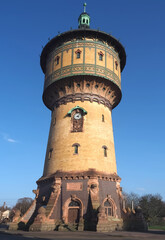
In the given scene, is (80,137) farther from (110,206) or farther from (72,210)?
(110,206)

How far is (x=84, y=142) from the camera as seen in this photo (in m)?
21.4

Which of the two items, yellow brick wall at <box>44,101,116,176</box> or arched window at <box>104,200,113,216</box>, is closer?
arched window at <box>104,200,113,216</box>

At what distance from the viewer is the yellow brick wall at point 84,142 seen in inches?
812

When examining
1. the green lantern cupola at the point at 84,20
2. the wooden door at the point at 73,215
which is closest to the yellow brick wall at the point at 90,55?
the green lantern cupola at the point at 84,20

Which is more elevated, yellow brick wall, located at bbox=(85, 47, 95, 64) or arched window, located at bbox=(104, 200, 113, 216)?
yellow brick wall, located at bbox=(85, 47, 95, 64)

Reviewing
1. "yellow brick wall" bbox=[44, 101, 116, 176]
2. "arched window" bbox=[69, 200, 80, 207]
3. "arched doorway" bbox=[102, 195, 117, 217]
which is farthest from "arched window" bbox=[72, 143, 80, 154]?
"arched doorway" bbox=[102, 195, 117, 217]

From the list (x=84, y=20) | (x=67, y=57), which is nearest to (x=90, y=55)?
(x=67, y=57)

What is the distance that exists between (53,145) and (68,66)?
8.64 m

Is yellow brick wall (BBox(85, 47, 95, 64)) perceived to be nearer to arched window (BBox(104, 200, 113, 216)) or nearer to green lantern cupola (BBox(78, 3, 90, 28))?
green lantern cupola (BBox(78, 3, 90, 28))

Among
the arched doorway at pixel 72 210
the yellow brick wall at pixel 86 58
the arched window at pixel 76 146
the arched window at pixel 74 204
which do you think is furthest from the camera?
the yellow brick wall at pixel 86 58

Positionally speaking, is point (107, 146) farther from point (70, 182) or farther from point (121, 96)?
point (121, 96)

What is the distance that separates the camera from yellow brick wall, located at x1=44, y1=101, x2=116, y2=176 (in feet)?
67.6

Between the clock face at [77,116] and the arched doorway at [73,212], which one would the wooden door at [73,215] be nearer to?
the arched doorway at [73,212]

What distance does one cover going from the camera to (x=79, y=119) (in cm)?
2248
